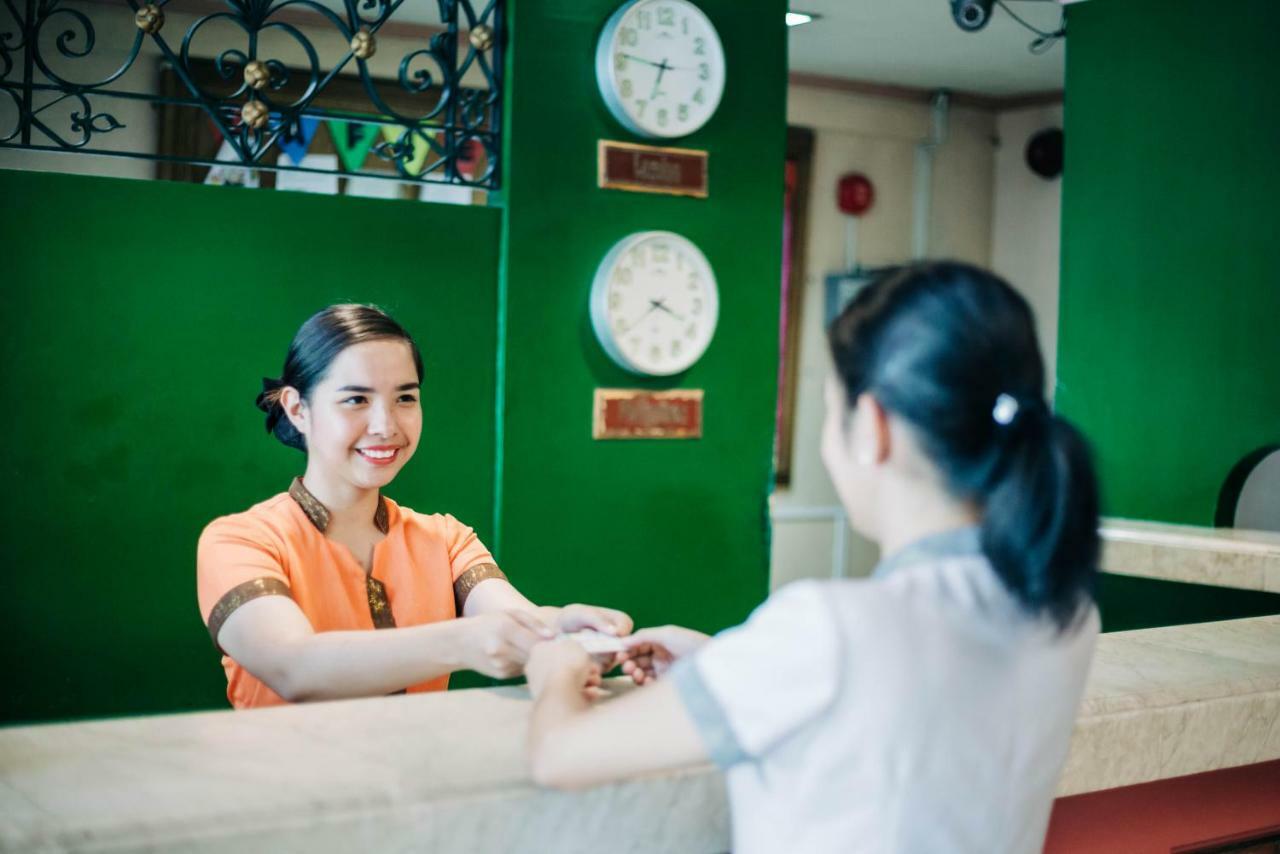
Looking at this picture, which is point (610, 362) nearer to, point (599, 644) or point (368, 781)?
point (599, 644)

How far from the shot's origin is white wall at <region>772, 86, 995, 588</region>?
6.03 metres

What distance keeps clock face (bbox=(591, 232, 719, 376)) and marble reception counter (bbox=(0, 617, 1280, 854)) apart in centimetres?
201

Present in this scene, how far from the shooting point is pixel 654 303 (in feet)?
11.2

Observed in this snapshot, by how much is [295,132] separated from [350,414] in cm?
115

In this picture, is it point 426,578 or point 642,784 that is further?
point 426,578

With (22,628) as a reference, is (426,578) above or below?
above

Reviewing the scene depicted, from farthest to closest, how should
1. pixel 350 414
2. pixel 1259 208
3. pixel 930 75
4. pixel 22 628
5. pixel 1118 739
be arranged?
pixel 930 75, pixel 1259 208, pixel 22 628, pixel 350 414, pixel 1118 739

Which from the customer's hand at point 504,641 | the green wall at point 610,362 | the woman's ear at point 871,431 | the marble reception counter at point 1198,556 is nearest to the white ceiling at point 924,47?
the green wall at point 610,362

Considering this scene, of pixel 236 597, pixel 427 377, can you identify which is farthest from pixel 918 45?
pixel 236 597

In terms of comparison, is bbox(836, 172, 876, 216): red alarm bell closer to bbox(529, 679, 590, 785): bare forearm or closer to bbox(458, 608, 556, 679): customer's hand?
bbox(458, 608, 556, 679): customer's hand

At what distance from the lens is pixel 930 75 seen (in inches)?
233

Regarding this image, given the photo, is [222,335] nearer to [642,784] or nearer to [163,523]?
[163,523]

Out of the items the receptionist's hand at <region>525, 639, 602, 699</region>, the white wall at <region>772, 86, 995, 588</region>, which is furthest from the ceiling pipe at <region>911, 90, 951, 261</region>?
the receptionist's hand at <region>525, 639, 602, 699</region>

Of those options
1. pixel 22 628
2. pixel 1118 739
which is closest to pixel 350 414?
pixel 22 628
